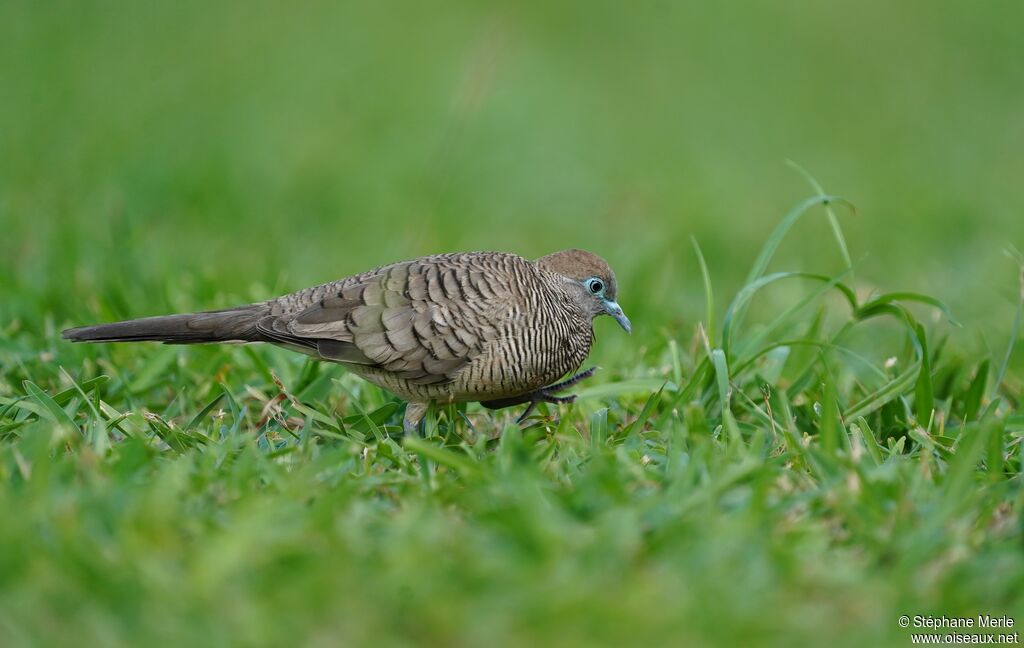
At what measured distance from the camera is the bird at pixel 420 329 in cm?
405

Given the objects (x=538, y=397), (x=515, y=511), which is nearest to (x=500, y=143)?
(x=538, y=397)

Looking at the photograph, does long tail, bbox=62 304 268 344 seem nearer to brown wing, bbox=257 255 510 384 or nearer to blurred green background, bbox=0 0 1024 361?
brown wing, bbox=257 255 510 384

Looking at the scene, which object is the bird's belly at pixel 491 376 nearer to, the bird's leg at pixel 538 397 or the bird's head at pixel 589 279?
the bird's leg at pixel 538 397

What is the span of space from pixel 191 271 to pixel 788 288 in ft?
11.2

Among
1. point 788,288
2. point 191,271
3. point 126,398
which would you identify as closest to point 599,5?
point 788,288

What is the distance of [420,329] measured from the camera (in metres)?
4.05

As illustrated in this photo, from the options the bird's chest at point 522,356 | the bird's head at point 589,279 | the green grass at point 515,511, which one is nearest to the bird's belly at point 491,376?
the bird's chest at point 522,356

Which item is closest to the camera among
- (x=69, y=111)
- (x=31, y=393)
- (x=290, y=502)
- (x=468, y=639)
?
(x=468, y=639)

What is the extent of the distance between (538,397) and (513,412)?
35 cm

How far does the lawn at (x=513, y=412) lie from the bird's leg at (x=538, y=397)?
104 millimetres

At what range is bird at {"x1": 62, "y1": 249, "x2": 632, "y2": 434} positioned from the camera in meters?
4.05

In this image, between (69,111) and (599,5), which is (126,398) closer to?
(69,111)

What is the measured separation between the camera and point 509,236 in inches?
314

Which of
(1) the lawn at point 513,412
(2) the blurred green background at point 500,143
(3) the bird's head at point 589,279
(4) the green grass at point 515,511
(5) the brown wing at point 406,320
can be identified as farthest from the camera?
(2) the blurred green background at point 500,143
